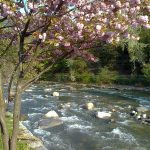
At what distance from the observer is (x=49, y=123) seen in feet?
55.9

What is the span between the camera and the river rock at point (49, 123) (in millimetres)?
16669

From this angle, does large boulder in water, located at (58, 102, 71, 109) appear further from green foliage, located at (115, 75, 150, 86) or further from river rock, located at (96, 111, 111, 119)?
green foliage, located at (115, 75, 150, 86)

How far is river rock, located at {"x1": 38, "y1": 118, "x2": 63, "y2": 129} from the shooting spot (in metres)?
16.7

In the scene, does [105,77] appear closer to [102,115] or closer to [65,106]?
[65,106]

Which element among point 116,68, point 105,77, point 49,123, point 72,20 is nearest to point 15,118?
point 72,20

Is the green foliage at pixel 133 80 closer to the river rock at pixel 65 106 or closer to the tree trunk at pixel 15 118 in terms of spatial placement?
the river rock at pixel 65 106

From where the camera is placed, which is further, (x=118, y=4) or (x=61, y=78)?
(x=61, y=78)

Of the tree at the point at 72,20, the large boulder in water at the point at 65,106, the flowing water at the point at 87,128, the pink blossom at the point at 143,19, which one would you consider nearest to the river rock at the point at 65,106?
the large boulder in water at the point at 65,106

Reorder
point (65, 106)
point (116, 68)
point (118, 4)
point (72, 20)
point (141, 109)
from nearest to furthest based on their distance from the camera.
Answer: point (118, 4)
point (72, 20)
point (141, 109)
point (65, 106)
point (116, 68)

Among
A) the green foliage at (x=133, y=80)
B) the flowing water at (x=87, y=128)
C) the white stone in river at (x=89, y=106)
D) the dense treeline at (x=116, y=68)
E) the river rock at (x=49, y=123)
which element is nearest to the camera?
the flowing water at (x=87, y=128)

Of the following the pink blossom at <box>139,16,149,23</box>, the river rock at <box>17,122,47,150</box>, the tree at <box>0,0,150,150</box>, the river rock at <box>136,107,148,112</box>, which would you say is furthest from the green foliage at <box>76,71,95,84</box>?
the pink blossom at <box>139,16,149,23</box>

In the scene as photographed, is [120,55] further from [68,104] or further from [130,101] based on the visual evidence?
[68,104]

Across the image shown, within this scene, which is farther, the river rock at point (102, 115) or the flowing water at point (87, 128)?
the river rock at point (102, 115)

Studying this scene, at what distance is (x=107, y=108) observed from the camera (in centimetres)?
2230
